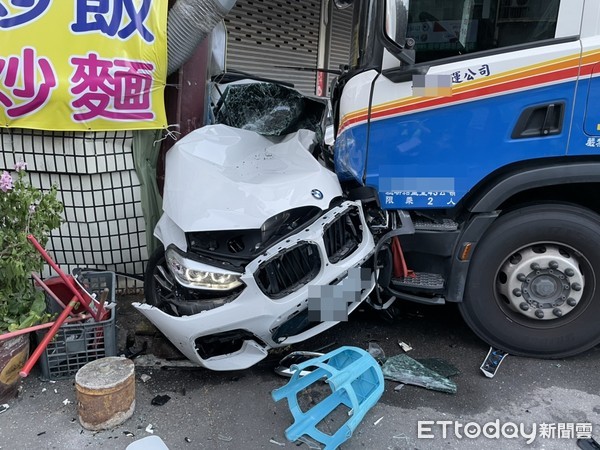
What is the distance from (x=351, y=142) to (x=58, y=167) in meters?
2.30

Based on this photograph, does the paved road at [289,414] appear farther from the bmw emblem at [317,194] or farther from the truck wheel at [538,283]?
the bmw emblem at [317,194]

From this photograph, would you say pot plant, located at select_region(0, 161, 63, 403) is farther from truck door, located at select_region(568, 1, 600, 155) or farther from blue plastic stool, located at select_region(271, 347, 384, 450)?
truck door, located at select_region(568, 1, 600, 155)

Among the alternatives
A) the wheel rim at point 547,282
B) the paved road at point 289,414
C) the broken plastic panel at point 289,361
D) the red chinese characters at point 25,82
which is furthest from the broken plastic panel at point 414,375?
the red chinese characters at point 25,82

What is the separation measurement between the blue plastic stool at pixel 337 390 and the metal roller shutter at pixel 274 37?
5.55m

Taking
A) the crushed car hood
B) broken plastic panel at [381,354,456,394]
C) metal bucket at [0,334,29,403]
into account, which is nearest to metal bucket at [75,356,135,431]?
metal bucket at [0,334,29,403]

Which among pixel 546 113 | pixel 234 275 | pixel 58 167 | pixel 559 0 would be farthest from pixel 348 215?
pixel 58 167

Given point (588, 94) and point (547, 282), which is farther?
point (547, 282)

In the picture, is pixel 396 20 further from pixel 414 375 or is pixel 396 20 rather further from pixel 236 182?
pixel 414 375

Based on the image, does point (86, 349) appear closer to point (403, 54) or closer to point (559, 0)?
point (403, 54)

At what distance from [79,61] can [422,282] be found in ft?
9.59

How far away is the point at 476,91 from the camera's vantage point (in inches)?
114

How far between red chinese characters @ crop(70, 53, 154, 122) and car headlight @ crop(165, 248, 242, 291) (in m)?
1.50

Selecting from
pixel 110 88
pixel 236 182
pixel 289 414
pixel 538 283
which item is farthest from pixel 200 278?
pixel 538 283

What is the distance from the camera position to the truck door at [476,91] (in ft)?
9.22
